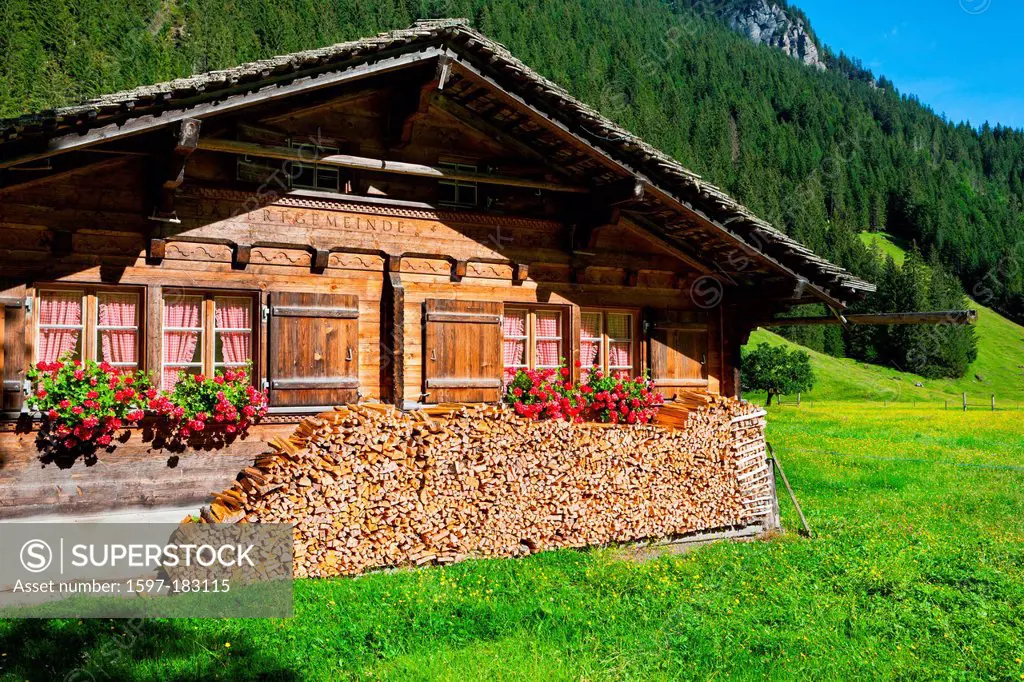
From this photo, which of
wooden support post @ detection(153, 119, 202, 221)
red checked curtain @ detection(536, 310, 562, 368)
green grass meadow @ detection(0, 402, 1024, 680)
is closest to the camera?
green grass meadow @ detection(0, 402, 1024, 680)

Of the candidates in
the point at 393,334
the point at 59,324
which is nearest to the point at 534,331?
the point at 393,334

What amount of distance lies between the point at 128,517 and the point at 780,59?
18185cm

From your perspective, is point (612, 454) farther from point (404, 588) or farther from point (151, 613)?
point (151, 613)

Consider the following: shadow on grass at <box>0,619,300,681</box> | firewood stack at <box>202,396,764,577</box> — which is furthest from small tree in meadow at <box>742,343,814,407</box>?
shadow on grass at <box>0,619,300,681</box>

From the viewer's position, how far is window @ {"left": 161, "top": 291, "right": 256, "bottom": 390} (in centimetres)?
913

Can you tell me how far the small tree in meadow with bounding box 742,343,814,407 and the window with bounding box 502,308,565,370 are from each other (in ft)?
140

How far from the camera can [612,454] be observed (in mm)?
9953

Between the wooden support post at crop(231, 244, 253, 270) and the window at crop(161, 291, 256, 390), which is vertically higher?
the wooden support post at crop(231, 244, 253, 270)

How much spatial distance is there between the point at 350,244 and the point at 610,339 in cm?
454

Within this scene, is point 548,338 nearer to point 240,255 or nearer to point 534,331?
point 534,331

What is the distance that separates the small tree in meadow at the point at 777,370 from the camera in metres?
50.8

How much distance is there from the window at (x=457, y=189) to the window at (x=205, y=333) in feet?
10.4

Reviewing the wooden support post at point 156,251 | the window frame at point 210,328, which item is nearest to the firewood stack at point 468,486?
the window frame at point 210,328

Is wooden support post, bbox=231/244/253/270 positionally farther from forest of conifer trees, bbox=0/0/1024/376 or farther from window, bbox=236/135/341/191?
forest of conifer trees, bbox=0/0/1024/376
